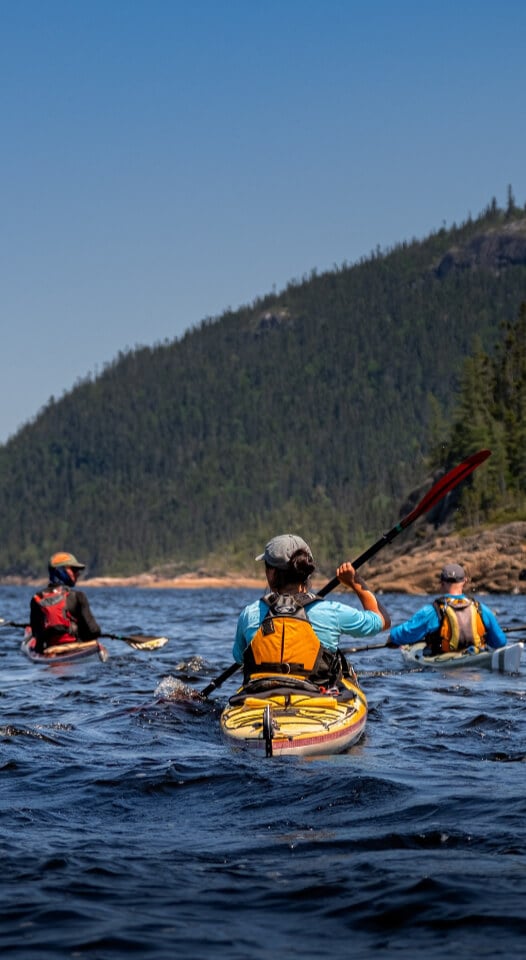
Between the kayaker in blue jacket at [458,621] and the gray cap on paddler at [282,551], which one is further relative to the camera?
the kayaker in blue jacket at [458,621]

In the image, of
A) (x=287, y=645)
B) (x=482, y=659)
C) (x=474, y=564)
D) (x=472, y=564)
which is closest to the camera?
(x=287, y=645)

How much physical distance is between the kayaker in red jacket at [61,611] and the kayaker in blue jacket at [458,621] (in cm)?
579

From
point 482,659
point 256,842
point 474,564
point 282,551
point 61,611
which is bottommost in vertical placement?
point 474,564

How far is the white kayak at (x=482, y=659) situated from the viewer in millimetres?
18469

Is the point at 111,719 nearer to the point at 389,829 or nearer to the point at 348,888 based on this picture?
the point at 389,829

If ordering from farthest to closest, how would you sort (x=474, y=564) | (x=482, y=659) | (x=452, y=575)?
(x=474, y=564) < (x=482, y=659) < (x=452, y=575)

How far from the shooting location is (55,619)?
69.1 feet

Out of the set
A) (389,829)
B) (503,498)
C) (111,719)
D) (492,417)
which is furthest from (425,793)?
(492,417)

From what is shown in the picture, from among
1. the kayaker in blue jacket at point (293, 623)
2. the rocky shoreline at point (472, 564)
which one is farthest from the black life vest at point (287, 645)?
the rocky shoreline at point (472, 564)

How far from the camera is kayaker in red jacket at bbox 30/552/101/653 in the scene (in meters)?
20.4

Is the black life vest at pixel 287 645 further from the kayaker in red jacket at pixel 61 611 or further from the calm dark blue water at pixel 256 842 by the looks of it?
the kayaker in red jacket at pixel 61 611

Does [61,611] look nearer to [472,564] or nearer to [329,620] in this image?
[329,620]

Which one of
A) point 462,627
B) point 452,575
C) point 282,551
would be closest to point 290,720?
point 282,551

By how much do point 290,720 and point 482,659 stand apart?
9223 mm
